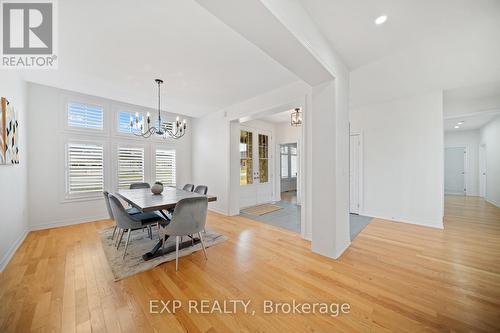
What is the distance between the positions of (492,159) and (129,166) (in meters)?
10.8

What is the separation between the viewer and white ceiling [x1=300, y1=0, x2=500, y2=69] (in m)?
1.69

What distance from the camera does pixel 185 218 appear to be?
2.24 metres

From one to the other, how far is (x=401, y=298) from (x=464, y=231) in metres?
3.07

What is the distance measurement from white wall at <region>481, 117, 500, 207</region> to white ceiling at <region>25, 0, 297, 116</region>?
702 centimetres

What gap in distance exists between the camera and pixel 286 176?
9.01 m

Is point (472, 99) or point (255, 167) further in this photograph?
point (255, 167)

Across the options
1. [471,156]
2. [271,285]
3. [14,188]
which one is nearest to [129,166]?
[14,188]

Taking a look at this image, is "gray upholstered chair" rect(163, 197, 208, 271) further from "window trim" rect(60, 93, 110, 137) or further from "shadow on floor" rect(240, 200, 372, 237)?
"window trim" rect(60, 93, 110, 137)

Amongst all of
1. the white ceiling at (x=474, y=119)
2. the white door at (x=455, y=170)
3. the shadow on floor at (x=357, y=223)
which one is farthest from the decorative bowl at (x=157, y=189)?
the white door at (x=455, y=170)

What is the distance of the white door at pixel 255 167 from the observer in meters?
5.52

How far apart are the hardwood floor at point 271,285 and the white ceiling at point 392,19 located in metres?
2.75

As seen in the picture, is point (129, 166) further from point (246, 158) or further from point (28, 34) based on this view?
point (246, 158)

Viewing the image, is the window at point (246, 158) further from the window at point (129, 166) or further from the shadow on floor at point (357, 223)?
the shadow on floor at point (357, 223)

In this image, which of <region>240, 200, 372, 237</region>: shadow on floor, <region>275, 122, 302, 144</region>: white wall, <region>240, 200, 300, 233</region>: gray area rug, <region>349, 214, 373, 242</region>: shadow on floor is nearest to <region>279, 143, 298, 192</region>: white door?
<region>275, 122, 302, 144</region>: white wall
